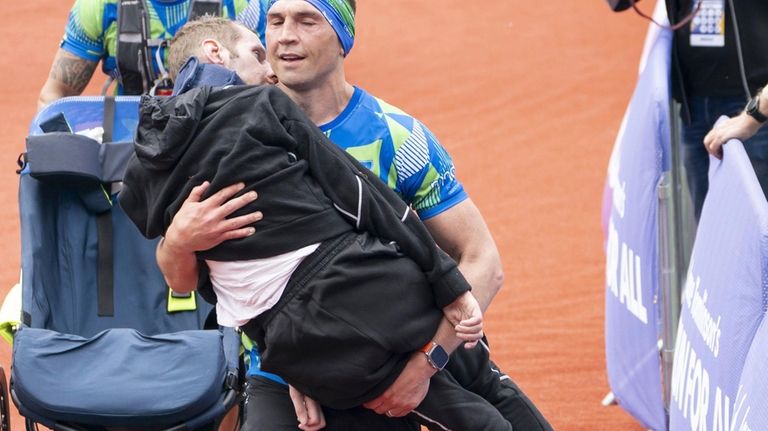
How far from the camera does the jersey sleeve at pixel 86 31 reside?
6000mm

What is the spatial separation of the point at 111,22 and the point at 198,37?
89.6 inches

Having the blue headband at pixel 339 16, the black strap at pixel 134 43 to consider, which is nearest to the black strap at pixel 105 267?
the black strap at pixel 134 43

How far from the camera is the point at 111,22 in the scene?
6020 mm

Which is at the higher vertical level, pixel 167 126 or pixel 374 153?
pixel 167 126

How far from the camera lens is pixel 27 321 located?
4570 millimetres

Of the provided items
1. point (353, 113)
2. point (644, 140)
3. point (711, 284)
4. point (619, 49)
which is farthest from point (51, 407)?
point (619, 49)

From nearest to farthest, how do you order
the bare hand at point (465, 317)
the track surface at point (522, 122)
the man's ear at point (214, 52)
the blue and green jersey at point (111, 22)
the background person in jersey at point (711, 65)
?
the bare hand at point (465, 317), the man's ear at point (214, 52), the blue and green jersey at point (111, 22), the background person in jersey at point (711, 65), the track surface at point (522, 122)

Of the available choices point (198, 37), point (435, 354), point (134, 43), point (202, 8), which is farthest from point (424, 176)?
point (134, 43)

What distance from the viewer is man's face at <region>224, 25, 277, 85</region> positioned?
3807 millimetres

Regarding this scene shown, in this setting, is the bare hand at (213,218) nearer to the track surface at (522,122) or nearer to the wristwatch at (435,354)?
the wristwatch at (435,354)

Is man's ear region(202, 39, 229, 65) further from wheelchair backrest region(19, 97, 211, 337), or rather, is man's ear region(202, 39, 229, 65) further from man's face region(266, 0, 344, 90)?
wheelchair backrest region(19, 97, 211, 337)

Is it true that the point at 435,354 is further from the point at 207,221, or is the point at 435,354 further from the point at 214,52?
the point at 214,52

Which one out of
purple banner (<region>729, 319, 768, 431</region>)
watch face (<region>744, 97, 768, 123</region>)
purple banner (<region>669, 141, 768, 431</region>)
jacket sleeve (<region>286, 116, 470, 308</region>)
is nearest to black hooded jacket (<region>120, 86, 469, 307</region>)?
jacket sleeve (<region>286, 116, 470, 308</region>)

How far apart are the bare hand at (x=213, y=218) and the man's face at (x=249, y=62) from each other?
60 centimetres
